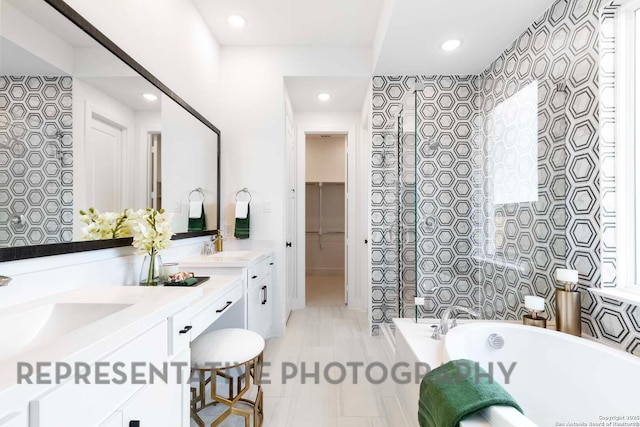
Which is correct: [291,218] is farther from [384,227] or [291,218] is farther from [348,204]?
[384,227]

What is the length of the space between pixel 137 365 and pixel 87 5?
4.89 feet

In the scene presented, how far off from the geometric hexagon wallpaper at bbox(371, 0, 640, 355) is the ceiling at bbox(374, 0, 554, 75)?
→ 0.11m

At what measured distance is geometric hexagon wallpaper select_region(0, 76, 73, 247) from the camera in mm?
977

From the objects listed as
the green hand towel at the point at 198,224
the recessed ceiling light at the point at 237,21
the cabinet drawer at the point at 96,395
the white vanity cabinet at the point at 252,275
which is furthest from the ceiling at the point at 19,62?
the recessed ceiling light at the point at 237,21

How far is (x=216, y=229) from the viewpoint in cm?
284

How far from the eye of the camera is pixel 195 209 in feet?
7.97

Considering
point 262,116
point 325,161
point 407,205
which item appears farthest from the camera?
point 325,161

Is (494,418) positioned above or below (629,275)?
below

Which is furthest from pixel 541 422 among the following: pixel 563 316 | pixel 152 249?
pixel 152 249

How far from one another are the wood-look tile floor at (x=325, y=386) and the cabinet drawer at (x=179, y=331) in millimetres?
829

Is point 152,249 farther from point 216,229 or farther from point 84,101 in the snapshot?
point 216,229

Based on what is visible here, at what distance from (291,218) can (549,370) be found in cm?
267

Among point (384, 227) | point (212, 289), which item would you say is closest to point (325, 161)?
point (384, 227)

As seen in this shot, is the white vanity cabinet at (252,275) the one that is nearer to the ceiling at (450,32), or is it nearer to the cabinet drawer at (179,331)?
the cabinet drawer at (179,331)
